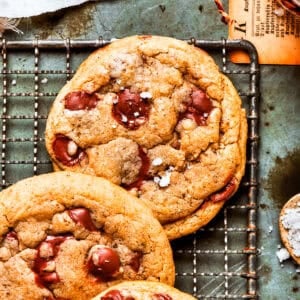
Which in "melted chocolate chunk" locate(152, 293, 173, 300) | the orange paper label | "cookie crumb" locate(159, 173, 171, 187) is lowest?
"melted chocolate chunk" locate(152, 293, 173, 300)

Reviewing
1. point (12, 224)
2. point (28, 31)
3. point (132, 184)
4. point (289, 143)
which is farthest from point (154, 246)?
point (28, 31)

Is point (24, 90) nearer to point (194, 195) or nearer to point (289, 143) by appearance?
point (194, 195)

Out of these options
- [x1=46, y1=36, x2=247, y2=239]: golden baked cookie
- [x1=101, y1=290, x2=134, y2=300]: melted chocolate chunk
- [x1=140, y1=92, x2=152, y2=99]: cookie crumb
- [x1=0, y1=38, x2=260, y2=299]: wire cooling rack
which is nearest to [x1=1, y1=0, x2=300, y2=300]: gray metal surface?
[x1=0, y1=38, x2=260, y2=299]: wire cooling rack

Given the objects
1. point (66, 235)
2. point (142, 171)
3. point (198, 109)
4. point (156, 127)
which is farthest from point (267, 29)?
point (66, 235)

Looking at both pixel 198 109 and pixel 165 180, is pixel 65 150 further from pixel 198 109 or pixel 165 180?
pixel 198 109

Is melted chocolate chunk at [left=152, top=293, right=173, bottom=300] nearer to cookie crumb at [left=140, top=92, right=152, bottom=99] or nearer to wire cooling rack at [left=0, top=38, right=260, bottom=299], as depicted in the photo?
wire cooling rack at [left=0, top=38, right=260, bottom=299]

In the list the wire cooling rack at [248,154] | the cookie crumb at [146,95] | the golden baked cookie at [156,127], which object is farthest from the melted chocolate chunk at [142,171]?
the wire cooling rack at [248,154]
